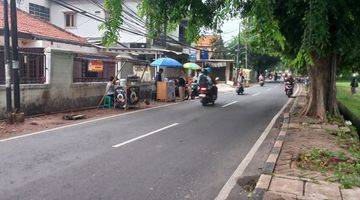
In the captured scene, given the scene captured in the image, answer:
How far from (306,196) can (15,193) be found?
3.92 metres

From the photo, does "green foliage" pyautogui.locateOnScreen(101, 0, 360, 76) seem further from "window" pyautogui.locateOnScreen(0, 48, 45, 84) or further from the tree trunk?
"window" pyautogui.locateOnScreen(0, 48, 45, 84)

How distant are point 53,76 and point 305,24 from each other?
9514 millimetres

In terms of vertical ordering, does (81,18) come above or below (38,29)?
above

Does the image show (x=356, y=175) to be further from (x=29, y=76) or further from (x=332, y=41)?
(x=29, y=76)

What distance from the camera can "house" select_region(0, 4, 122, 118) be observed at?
1521cm

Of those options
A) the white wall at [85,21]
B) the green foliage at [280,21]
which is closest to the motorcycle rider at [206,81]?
the green foliage at [280,21]

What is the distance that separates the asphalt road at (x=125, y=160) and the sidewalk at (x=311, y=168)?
0.74 metres

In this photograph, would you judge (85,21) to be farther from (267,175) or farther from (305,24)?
(267,175)

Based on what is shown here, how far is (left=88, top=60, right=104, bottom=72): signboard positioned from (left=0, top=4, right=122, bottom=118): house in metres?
0.10

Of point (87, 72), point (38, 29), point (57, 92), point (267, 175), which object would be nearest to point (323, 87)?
point (267, 175)

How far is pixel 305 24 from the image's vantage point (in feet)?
37.3

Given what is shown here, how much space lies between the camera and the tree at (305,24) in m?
10.9

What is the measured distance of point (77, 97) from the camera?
18.0m

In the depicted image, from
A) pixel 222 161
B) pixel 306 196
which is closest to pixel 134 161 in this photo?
pixel 222 161
